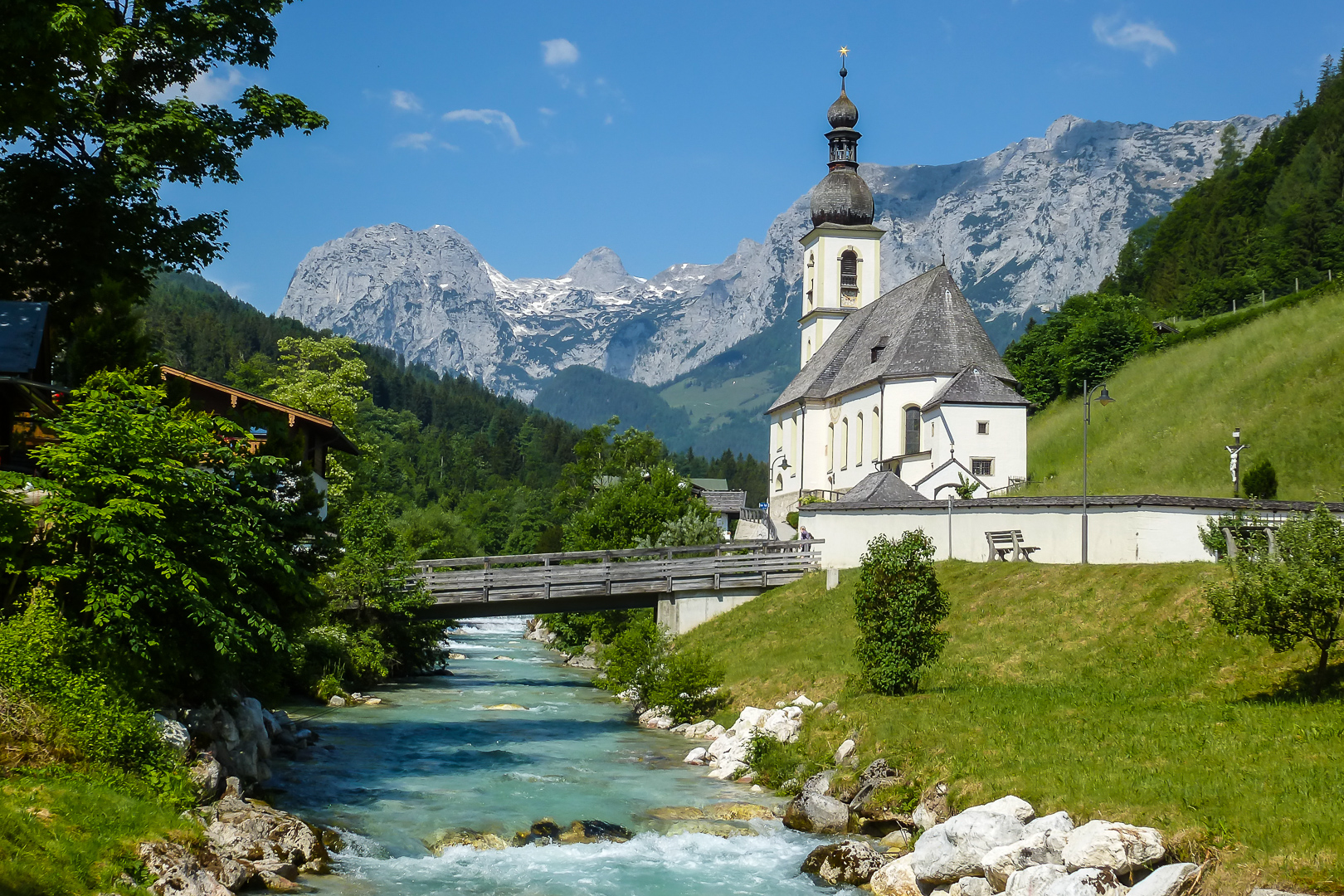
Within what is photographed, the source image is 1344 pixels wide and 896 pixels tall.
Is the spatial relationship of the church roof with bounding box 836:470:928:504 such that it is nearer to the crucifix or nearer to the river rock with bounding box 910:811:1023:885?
the crucifix

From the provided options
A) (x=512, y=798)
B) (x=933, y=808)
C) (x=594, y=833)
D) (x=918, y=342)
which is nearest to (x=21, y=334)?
(x=512, y=798)

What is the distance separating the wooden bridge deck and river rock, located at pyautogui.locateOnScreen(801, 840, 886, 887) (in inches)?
803

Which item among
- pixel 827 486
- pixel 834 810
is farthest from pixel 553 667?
pixel 834 810

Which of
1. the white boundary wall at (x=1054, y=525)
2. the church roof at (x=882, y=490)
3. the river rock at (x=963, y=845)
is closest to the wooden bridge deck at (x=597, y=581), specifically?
the white boundary wall at (x=1054, y=525)

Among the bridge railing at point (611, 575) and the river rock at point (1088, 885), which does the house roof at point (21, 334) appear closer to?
the river rock at point (1088, 885)

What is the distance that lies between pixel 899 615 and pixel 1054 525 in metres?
9.03

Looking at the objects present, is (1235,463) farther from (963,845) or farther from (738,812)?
(963,845)

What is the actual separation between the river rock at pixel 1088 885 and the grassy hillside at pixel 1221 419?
1072 inches

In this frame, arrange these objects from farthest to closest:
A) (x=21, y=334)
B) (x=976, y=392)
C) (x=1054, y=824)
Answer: (x=976, y=392), (x=21, y=334), (x=1054, y=824)

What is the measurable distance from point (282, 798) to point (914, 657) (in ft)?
40.4

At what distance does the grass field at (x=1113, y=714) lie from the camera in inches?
514

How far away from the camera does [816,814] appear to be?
18.6 m

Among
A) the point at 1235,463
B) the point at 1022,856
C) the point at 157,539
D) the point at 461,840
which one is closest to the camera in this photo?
the point at 1022,856

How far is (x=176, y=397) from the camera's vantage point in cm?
2012
